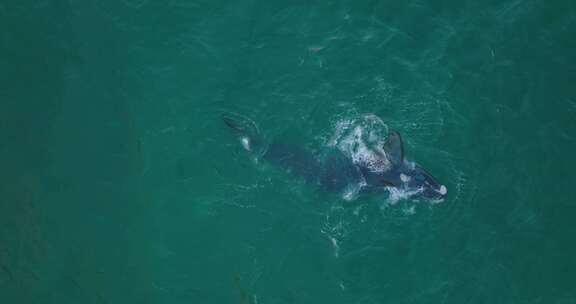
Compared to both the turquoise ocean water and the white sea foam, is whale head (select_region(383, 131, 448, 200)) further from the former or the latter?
the turquoise ocean water

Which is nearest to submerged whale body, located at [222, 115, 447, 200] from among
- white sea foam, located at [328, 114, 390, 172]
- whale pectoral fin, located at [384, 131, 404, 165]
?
whale pectoral fin, located at [384, 131, 404, 165]

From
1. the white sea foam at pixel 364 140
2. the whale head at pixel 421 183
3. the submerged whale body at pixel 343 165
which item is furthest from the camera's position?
the white sea foam at pixel 364 140

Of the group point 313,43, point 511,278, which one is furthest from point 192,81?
point 511,278

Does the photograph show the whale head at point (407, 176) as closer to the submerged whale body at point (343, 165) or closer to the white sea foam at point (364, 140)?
the submerged whale body at point (343, 165)

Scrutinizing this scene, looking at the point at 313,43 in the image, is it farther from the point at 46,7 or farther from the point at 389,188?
the point at 46,7

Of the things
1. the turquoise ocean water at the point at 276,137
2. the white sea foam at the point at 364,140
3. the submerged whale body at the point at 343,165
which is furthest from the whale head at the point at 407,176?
the turquoise ocean water at the point at 276,137

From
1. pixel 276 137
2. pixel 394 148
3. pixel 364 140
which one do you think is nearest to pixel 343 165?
pixel 364 140
